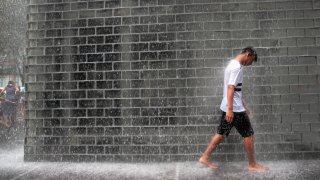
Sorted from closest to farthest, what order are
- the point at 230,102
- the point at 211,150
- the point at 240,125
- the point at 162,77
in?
the point at 230,102
the point at 240,125
the point at 211,150
the point at 162,77

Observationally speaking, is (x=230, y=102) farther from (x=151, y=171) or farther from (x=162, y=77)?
(x=151, y=171)

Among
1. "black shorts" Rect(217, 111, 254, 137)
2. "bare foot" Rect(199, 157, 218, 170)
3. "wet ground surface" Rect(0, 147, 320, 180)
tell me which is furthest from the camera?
"bare foot" Rect(199, 157, 218, 170)

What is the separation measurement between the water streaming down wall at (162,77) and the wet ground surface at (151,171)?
0.75 ft

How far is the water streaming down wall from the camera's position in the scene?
5742mm

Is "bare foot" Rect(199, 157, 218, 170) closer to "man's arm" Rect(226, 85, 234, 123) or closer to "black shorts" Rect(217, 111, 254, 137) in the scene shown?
"black shorts" Rect(217, 111, 254, 137)

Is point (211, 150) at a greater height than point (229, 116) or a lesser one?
lesser

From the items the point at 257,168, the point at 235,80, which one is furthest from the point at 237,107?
the point at 257,168

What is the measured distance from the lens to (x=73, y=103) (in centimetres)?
617

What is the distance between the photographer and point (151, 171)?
531 centimetres

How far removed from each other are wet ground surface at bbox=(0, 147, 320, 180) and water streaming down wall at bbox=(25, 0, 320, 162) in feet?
0.75

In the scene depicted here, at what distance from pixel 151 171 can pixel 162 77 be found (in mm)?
1627

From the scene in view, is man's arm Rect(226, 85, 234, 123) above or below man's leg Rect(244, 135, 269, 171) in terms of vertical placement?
above

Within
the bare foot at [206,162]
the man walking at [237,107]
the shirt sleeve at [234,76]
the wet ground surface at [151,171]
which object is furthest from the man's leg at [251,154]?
the shirt sleeve at [234,76]

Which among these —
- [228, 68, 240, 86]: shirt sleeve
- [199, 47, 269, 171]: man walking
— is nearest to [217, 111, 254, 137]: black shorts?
[199, 47, 269, 171]: man walking
